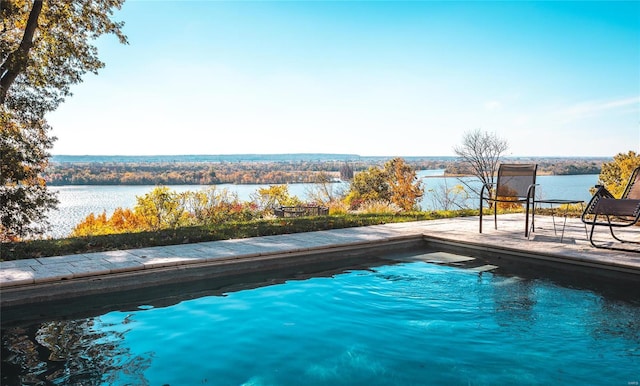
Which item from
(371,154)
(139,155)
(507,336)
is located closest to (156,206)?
(507,336)

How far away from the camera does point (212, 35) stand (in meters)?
11.9

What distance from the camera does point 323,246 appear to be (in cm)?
501

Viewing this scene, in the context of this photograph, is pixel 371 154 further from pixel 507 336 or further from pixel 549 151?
pixel 507 336

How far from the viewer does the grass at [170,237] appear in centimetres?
461

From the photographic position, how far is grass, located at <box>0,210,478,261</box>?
181 inches

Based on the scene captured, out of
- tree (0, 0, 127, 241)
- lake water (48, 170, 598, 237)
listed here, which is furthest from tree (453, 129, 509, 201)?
tree (0, 0, 127, 241)

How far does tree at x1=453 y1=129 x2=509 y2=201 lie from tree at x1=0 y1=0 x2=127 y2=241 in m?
15.0

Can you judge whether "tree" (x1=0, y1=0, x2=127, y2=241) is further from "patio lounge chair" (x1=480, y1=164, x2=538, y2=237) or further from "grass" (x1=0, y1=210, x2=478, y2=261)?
"patio lounge chair" (x1=480, y1=164, x2=538, y2=237)

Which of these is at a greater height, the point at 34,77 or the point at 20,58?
the point at 20,58

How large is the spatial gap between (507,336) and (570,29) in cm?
1095

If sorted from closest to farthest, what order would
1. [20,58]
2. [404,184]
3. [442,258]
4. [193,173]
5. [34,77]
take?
[442,258]
[20,58]
[34,77]
[193,173]
[404,184]

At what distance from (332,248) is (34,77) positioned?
609 centimetres

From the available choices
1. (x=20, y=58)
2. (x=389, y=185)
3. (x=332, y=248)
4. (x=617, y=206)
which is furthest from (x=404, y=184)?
(x=20, y=58)

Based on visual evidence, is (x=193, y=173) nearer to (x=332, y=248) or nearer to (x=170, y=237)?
(x=170, y=237)
